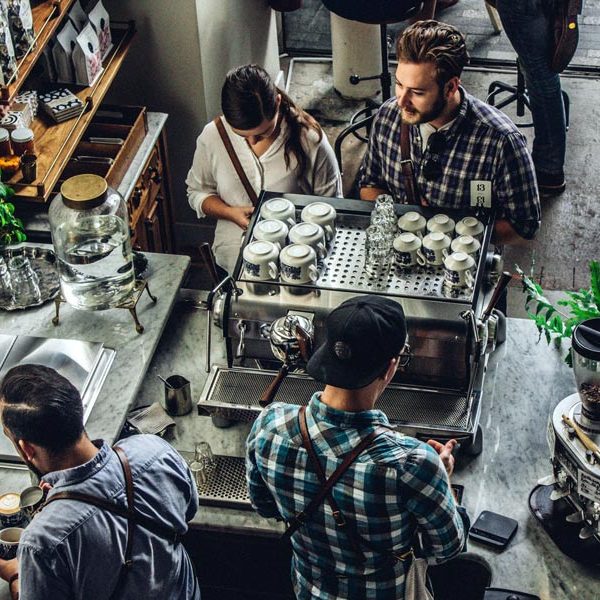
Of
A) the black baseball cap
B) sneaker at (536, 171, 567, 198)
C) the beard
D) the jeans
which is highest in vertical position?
the black baseball cap

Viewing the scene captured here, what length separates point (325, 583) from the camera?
2.66 meters

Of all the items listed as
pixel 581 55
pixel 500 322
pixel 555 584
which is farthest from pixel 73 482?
pixel 581 55

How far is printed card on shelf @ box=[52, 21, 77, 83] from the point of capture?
4.21m

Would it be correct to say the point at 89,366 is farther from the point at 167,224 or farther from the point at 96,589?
the point at 167,224

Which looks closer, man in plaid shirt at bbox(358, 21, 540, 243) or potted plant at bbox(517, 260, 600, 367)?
potted plant at bbox(517, 260, 600, 367)

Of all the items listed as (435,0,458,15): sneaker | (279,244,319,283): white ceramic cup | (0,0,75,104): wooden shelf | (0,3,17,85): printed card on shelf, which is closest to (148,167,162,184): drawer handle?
(0,0,75,104): wooden shelf

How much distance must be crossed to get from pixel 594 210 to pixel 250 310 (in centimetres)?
327

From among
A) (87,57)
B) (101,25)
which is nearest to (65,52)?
(87,57)

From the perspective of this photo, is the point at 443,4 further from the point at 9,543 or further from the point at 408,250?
the point at 9,543

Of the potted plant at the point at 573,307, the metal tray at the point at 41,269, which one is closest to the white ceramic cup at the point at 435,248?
the potted plant at the point at 573,307

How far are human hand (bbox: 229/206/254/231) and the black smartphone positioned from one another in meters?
1.48

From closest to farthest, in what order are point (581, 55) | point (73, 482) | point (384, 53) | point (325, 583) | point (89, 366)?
point (73, 482)
point (325, 583)
point (89, 366)
point (384, 53)
point (581, 55)

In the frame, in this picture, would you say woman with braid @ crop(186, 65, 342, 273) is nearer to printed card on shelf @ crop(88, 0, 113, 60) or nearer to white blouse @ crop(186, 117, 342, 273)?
white blouse @ crop(186, 117, 342, 273)

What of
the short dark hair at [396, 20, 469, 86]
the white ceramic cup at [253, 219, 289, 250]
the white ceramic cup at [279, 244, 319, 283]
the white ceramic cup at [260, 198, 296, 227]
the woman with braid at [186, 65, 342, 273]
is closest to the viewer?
the white ceramic cup at [279, 244, 319, 283]
